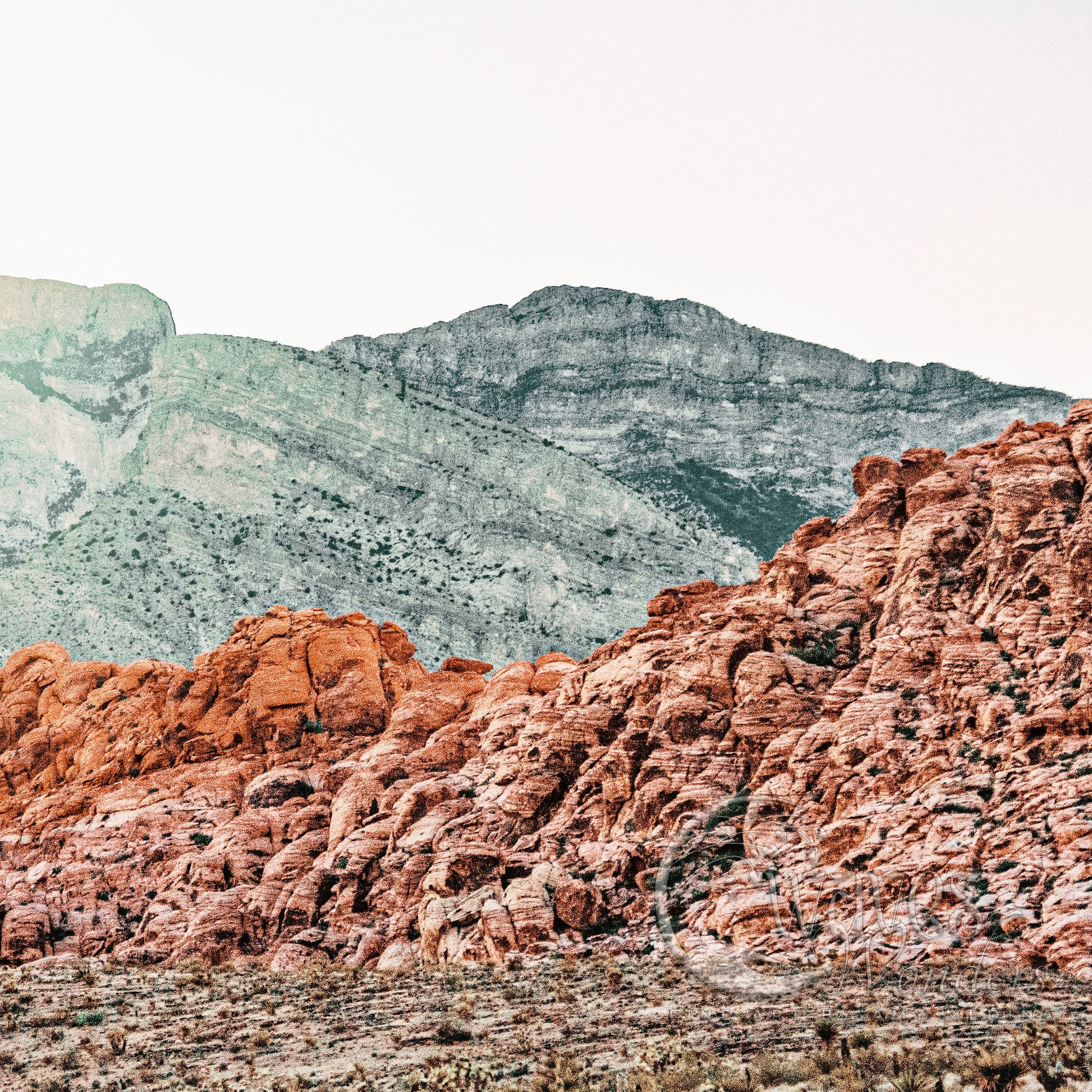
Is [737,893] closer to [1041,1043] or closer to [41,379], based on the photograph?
[1041,1043]

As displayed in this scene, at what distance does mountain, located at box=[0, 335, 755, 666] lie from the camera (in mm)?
129500

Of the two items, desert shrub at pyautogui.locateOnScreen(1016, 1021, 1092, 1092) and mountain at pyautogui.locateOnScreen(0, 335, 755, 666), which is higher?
mountain at pyautogui.locateOnScreen(0, 335, 755, 666)

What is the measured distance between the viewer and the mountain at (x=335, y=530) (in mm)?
129500

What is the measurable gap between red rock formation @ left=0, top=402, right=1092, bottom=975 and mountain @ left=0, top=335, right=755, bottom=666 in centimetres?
6581

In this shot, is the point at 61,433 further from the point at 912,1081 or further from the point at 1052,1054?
the point at 912,1081

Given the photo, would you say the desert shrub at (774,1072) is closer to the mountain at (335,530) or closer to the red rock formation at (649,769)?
the red rock formation at (649,769)

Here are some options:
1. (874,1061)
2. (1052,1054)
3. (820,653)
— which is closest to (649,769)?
(820,653)

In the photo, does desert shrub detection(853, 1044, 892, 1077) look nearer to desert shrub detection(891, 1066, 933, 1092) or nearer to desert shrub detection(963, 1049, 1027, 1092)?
desert shrub detection(891, 1066, 933, 1092)

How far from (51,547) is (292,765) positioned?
3556 inches

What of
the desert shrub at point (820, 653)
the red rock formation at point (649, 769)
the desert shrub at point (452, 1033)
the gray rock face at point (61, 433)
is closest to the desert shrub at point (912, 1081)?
the red rock formation at point (649, 769)

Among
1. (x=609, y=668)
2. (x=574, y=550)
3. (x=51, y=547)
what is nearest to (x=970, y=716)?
(x=609, y=668)

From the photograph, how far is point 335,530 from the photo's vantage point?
479 feet

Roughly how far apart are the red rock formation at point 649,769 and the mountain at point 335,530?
6581 cm

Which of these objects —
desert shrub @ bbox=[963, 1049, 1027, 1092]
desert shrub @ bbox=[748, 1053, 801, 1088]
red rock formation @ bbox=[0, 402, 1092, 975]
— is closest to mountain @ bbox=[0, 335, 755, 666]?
red rock formation @ bbox=[0, 402, 1092, 975]
